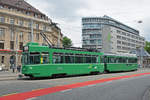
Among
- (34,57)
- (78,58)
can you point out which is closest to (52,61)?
(34,57)

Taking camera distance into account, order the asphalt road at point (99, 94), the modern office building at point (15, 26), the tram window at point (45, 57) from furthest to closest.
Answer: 1. the modern office building at point (15, 26)
2. the tram window at point (45, 57)
3. the asphalt road at point (99, 94)

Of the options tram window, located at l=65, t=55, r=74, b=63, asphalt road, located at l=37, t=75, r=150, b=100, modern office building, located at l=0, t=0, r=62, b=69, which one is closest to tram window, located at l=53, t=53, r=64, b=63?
tram window, located at l=65, t=55, r=74, b=63

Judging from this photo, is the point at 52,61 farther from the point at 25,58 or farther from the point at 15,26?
the point at 15,26

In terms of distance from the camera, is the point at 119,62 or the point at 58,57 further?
the point at 119,62

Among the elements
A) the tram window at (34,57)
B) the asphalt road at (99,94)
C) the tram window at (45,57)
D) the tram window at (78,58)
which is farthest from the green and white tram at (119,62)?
the asphalt road at (99,94)

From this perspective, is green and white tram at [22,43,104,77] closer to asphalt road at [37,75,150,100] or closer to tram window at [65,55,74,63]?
tram window at [65,55,74,63]

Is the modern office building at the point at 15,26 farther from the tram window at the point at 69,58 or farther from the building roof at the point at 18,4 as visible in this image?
the tram window at the point at 69,58

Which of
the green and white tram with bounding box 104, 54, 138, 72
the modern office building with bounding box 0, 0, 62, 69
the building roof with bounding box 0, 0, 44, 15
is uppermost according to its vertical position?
the building roof with bounding box 0, 0, 44, 15

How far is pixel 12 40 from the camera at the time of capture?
46.7m

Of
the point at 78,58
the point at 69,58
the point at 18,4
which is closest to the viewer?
the point at 69,58

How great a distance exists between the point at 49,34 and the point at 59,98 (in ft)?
157

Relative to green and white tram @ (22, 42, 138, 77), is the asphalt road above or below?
below

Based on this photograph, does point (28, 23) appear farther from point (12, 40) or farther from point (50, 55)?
point (50, 55)

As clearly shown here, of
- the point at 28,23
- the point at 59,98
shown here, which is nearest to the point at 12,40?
the point at 28,23
